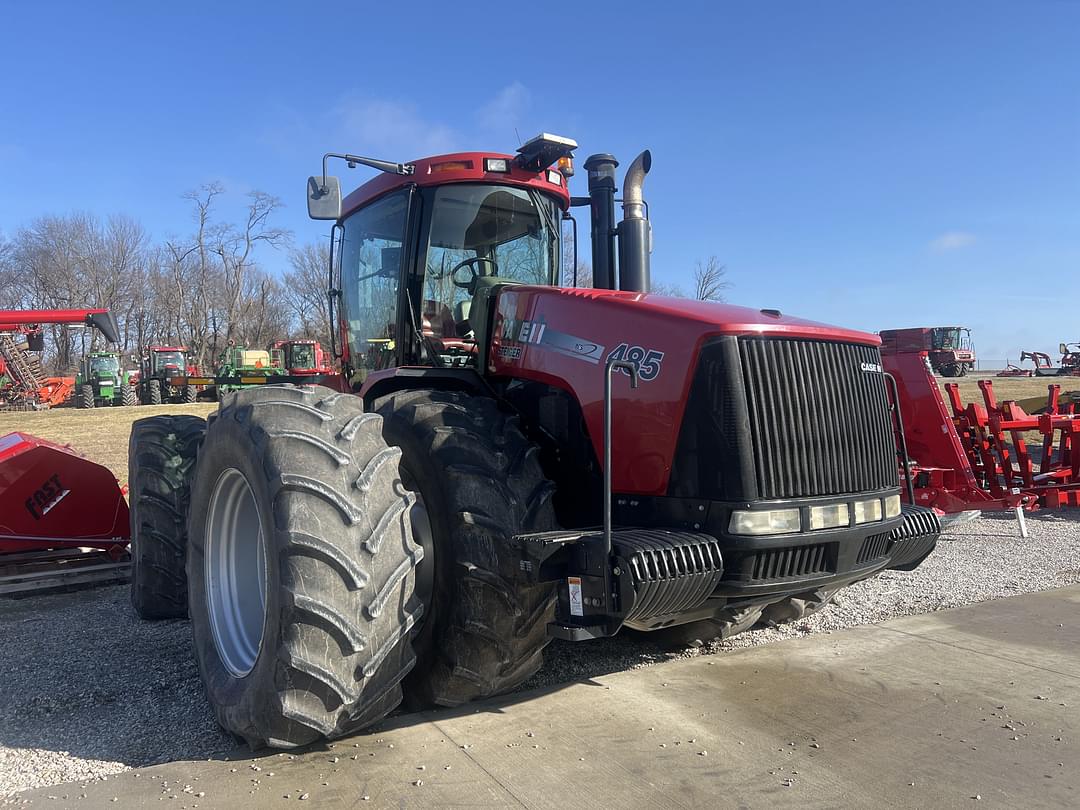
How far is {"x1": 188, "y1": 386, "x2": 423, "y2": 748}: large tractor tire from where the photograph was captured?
267 centimetres

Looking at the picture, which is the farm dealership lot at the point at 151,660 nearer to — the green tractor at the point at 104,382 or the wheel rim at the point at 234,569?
the wheel rim at the point at 234,569

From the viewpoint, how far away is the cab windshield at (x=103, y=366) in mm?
35156

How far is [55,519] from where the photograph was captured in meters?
5.74

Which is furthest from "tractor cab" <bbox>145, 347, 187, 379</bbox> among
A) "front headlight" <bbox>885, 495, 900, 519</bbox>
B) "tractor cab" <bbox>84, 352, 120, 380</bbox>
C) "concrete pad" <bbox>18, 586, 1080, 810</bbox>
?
"front headlight" <bbox>885, 495, 900, 519</bbox>

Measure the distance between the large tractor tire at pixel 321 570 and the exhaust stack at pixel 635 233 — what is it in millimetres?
1989

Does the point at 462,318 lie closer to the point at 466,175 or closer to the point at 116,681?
the point at 466,175

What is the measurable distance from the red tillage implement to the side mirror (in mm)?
3027

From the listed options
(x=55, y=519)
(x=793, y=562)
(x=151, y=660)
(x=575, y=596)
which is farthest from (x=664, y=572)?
(x=55, y=519)

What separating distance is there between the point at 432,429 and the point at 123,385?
1477 inches

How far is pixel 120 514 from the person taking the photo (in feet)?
19.8

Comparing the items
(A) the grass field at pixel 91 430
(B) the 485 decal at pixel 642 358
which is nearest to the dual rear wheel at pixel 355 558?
(B) the 485 decal at pixel 642 358

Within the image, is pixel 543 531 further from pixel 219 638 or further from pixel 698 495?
pixel 219 638

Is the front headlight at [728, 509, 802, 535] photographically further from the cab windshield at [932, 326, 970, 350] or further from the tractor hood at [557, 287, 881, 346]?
the cab windshield at [932, 326, 970, 350]

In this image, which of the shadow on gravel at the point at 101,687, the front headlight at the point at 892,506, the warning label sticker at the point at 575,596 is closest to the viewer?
the warning label sticker at the point at 575,596
